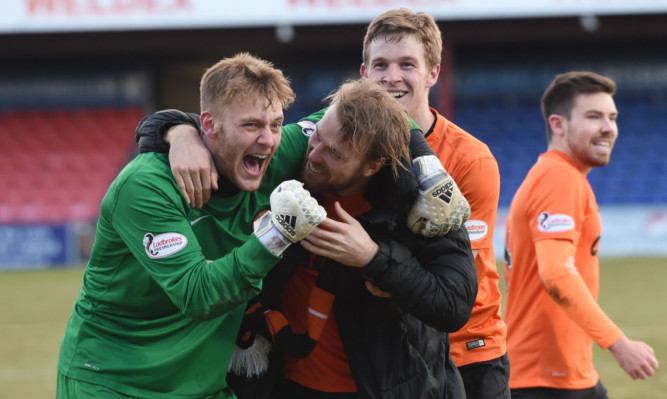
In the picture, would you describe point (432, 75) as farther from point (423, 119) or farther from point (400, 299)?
point (400, 299)

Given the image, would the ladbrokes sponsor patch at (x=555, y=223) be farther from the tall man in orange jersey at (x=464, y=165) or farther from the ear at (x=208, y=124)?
the ear at (x=208, y=124)

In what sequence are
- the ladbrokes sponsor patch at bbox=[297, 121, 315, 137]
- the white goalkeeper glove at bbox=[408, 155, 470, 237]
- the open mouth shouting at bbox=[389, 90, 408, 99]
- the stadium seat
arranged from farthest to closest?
the stadium seat, the open mouth shouting at bbox=[389, 90, 408, 99], the ladbrokes sponsor patch at bbox=[297, 121, 315, 137], the white goalkeeper glove at bbox=[408, 155, 470, 237]

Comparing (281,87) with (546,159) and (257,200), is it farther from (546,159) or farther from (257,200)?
(546,159)

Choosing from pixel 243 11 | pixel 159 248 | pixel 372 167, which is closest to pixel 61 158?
pixel 243 11

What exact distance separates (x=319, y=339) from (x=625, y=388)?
15.9 ft

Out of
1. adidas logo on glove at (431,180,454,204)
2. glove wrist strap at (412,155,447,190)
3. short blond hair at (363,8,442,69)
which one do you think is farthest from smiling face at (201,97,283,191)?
short blond hair at (363,8,442,69)

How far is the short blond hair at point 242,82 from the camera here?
2.97 meters

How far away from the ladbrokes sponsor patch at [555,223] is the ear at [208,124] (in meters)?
1.80

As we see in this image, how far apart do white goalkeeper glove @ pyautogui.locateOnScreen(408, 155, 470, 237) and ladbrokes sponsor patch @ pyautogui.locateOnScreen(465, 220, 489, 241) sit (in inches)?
29.1

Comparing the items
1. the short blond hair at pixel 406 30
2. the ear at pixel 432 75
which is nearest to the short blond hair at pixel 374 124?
the short blond hair at pixel 406 30

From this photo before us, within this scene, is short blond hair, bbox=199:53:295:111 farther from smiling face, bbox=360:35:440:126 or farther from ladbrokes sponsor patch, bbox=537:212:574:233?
ladbrokes sponsor patch, bbox=537:212:574:233

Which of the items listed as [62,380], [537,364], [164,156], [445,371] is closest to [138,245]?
[164,156]

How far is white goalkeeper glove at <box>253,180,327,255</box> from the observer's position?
257 centimetres

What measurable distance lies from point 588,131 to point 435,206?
2.02 meters
